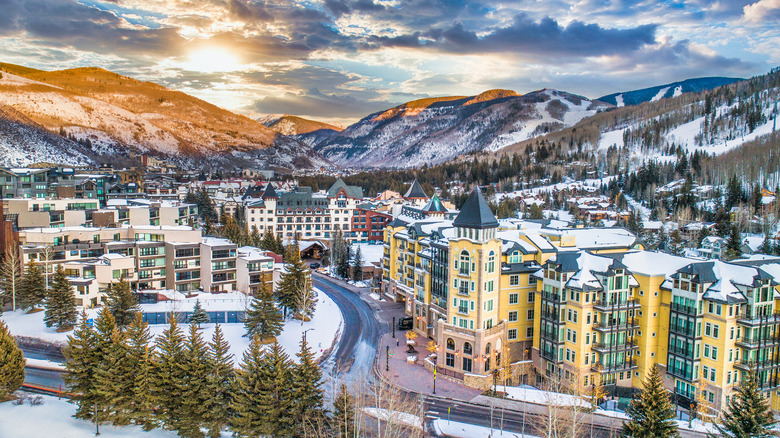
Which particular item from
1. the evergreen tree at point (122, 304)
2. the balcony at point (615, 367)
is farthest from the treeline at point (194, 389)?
the balcony at point (615, 367)

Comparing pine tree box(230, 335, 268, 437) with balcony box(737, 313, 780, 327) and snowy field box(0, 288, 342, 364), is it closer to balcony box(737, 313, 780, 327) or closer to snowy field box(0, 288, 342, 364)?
snowy field box(0, 288, 342, 364)

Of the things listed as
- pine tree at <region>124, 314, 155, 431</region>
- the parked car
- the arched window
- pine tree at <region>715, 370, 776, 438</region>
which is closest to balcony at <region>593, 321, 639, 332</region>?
the arched window

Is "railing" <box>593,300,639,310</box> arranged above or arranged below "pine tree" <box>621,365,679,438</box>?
above

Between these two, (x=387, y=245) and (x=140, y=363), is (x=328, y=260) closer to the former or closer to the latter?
(x=387, y=245)

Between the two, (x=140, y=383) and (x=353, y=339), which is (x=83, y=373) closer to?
(x=140, y=383)

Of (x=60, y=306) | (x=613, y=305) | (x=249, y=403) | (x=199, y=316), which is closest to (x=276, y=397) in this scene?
(x=249, y=403)

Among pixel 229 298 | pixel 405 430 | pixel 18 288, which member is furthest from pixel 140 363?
pixel 18 288
